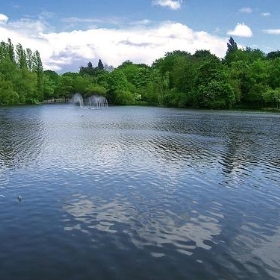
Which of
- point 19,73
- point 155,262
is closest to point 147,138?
point 155,262

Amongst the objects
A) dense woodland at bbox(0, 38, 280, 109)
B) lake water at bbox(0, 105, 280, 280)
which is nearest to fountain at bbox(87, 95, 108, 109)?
dense woodland at bbox(0, 38, 280, 109)

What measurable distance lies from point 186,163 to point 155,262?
19.3 metres

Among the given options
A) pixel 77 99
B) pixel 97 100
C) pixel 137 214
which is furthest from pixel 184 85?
pixel 137 214

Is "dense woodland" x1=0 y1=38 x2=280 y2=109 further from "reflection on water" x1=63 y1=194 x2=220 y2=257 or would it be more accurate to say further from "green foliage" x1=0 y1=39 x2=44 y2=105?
"reflection on water" x1=63 y1=194 x2=220 y2=257

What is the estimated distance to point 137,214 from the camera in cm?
1856

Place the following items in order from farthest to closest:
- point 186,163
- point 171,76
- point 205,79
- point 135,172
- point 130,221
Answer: point 171,76, point 205,79, point 186,163, point 135,172, point 130,221

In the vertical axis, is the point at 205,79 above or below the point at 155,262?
above

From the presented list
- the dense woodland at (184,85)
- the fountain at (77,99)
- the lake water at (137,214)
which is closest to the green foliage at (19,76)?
the dense woodland at (184,85)

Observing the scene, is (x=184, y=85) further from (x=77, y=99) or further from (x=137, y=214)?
(x=137, y=214)

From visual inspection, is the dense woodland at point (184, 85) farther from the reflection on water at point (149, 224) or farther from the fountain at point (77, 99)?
the reflection on water at point (149, 224)

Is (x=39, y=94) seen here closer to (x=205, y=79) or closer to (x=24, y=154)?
(x=205, y=79)

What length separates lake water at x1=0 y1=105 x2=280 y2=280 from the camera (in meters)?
13.1

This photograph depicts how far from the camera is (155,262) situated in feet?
43.8

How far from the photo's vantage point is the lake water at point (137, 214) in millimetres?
13102
